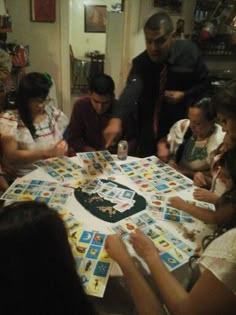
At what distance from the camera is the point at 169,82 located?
7.82 ft

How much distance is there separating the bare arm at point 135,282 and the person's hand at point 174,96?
1397 mm

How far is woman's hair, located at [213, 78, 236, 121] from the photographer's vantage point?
4.23 feet

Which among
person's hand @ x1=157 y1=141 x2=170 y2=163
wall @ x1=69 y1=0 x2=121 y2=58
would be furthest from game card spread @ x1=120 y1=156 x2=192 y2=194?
wall @ x1=69 y1=0 x2=121 y2=58

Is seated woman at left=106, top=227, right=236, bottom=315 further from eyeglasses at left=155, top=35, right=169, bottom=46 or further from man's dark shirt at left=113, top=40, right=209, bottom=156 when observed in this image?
eyeglasses at left=155, top=35, right=169, bottom=46

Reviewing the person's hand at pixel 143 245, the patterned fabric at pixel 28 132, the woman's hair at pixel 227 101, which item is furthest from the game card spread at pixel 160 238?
the patterned fabric at pixel 28 132

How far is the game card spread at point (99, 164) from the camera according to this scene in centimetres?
184

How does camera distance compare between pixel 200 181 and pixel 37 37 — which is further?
pixel 37 37

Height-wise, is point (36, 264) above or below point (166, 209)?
above

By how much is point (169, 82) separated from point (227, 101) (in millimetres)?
1128

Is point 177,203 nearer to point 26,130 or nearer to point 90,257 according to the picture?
point 90,257

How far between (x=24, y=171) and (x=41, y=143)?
22 cm

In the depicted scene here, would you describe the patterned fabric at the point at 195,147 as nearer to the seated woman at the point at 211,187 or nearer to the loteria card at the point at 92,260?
the seated woman at the point at 211,187

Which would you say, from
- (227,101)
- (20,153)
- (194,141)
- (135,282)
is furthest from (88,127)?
(135,282)

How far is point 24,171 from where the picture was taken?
6.75ft
